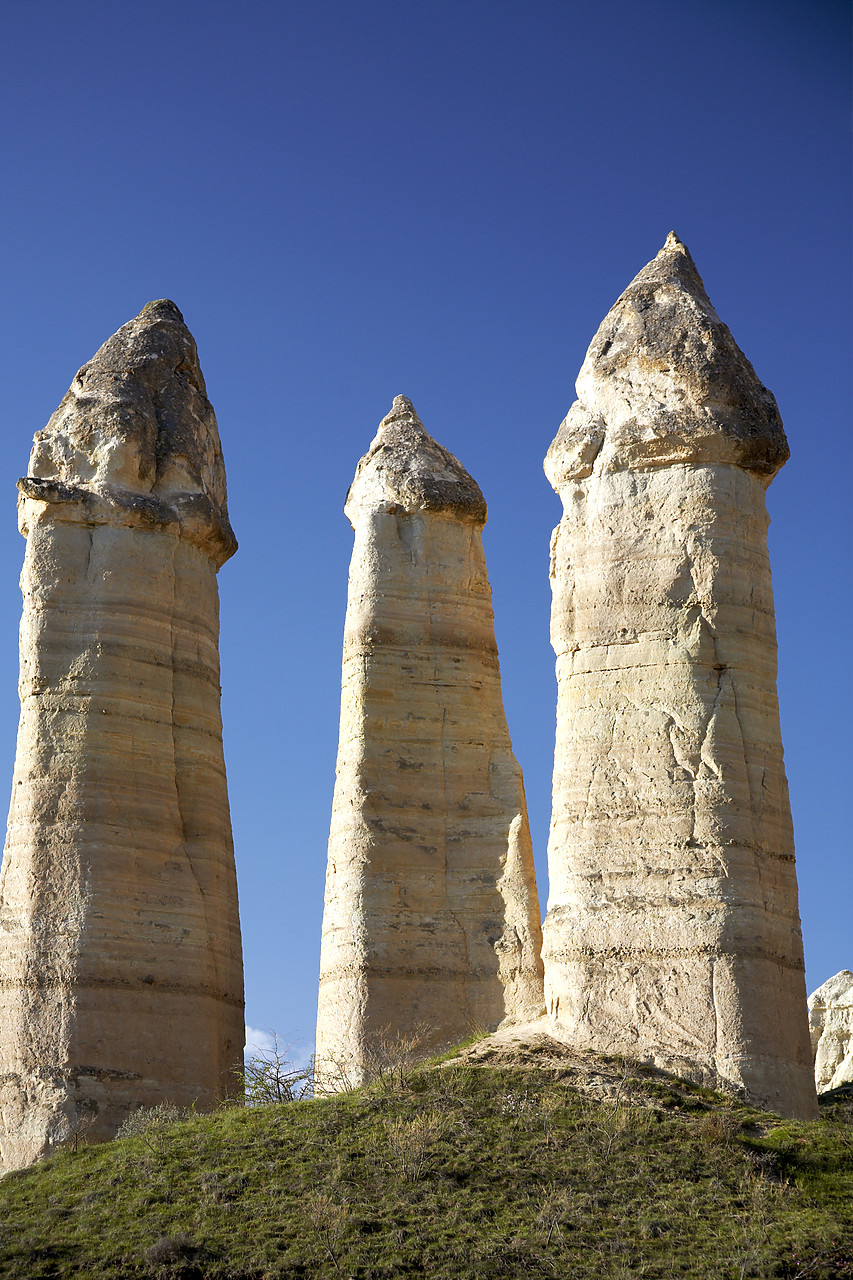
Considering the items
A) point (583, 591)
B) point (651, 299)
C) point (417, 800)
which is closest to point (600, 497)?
point (583, 591)

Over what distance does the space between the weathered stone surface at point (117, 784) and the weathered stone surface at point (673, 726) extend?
5085 millimetres

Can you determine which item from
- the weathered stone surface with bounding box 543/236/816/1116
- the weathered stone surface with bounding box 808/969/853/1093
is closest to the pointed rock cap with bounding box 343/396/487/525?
the weathered stone surface with bounding box 543/236/816/1116

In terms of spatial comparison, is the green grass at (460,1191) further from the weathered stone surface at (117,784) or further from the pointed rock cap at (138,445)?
the pointed rock cap at (138,445)

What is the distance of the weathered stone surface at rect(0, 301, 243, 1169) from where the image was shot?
19.4m

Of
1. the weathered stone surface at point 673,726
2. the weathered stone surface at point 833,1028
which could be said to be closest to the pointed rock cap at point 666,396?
the weathered stone surface at point 673,726

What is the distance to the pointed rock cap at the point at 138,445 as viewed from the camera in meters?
21.8

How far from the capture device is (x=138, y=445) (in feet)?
72.7

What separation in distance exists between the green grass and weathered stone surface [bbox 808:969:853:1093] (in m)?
10.0

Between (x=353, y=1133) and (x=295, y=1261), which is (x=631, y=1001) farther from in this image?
(x=295, y=1261)

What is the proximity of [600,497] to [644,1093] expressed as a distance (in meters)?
6.26

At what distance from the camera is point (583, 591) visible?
18.3 metres

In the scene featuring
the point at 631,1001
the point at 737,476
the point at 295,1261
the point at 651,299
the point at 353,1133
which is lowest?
the point at 295,1261

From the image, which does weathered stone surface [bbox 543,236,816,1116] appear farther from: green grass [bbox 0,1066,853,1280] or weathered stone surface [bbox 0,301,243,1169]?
weathered stone surface [bbox 0,301,243,1169]

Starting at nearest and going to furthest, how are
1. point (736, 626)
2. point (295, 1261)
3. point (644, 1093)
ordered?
point (295, 1261) < point (644, 1093) < point (736, 626)
